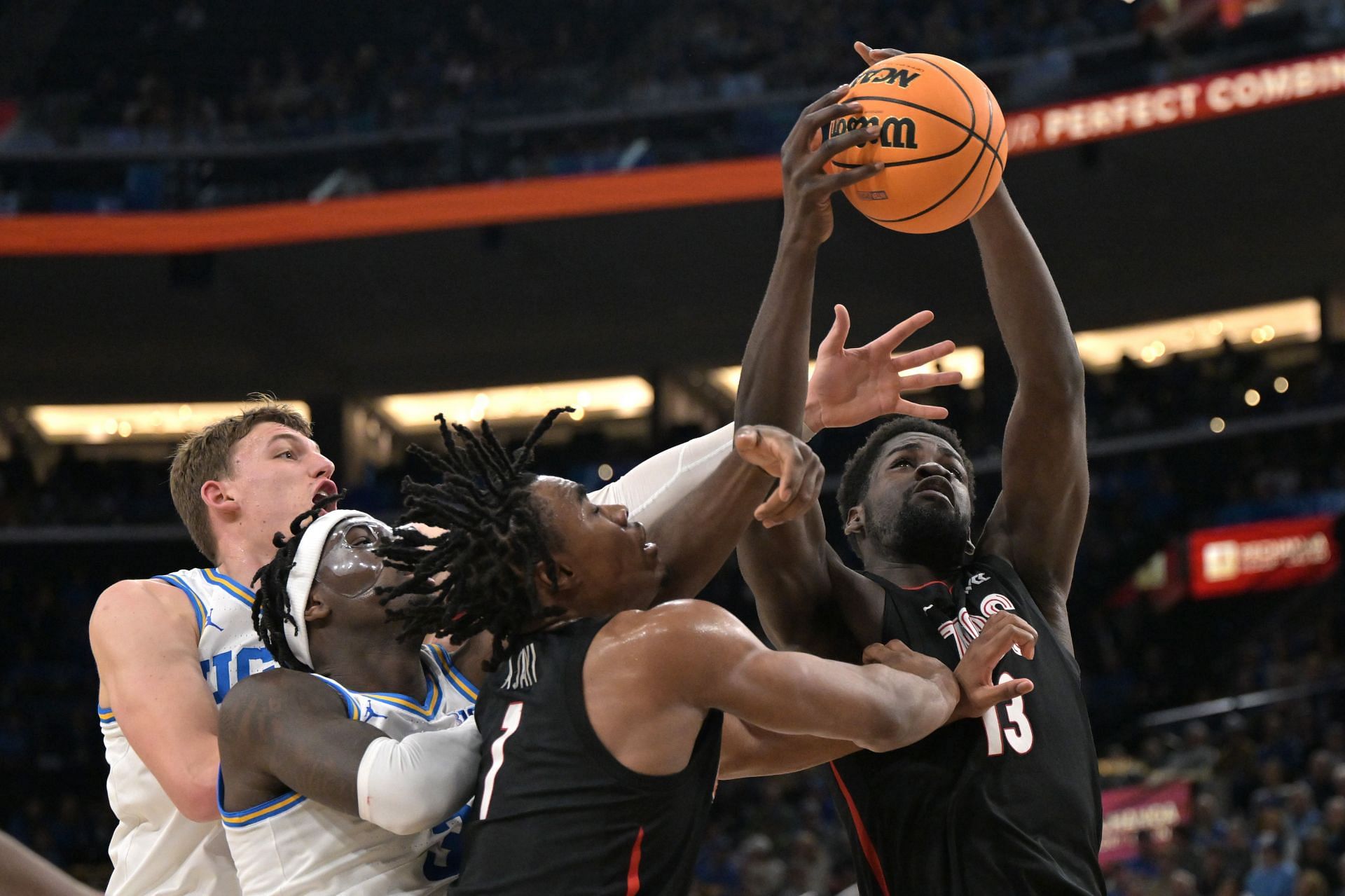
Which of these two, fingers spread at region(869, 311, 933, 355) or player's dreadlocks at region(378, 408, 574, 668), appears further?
fingers spread at region(869, 311, 933, 355)

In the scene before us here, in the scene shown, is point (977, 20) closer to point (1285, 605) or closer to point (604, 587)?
point (1285, 605)

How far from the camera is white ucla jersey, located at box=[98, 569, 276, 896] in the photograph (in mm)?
3205

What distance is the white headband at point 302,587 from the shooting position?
2.88 metres

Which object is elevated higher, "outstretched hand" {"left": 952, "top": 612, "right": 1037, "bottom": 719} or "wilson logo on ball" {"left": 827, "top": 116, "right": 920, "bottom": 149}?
"wilson logo on ball" {"left": 827, "top": 116, "right": 920, "bottom": 149}

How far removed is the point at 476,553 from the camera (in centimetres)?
263

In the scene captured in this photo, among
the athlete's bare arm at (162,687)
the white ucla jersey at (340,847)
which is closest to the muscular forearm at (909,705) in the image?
the white ucla jersey at (340,847)

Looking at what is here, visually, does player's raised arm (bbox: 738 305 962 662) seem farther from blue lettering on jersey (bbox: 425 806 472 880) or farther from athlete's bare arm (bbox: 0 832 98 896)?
athlete's bare arm (bbox: 0 832 98 896)

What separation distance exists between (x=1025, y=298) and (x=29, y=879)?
9.11 feet

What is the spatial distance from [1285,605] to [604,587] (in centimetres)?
1607

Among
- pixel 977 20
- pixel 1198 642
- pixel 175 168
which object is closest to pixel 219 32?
pixel 175 168

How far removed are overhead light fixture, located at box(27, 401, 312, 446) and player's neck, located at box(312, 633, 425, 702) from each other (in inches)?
731

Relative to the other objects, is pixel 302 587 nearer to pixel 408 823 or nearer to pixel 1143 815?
pixel 408 823

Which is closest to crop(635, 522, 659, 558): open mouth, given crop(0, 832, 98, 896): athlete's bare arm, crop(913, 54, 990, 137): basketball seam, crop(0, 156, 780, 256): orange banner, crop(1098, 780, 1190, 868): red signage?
crop(913, 54, 990, 137): basketball seam

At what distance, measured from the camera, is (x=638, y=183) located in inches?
613
